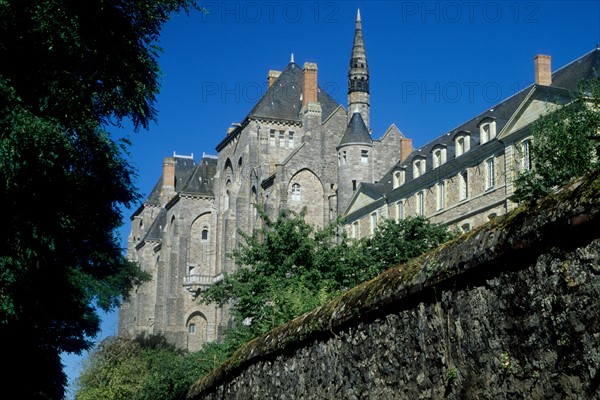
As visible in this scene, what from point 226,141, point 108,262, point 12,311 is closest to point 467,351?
point 12,311

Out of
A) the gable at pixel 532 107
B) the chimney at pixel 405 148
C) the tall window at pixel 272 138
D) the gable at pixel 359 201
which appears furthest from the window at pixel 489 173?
the tall window at pixel 272 138

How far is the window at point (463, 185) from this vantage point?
1998 inches

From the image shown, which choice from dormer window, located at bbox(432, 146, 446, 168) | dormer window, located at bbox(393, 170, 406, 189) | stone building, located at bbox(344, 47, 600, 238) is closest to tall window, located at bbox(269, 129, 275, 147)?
stone building, located at bbox(344, 47, 600, 238)

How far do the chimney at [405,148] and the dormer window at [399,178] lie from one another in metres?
7.37

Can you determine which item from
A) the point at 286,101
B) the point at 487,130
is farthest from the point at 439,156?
the point at 286,101

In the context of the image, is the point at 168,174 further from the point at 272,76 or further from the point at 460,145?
the point at 460,145

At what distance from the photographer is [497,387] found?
5199 mm

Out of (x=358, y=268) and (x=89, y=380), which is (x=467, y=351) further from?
(x=89, y=380)

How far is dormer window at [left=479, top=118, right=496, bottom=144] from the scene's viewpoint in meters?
49.9

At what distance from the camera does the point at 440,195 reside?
53.8 m

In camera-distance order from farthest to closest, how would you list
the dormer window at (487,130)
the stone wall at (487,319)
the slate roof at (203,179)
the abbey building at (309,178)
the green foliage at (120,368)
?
1. the slate roof at (203,179)
2. the dormer window at (487,130)
3. the abbey building at (309,178)
4. the green foliage at (120,368)
5. the stone wall at (487,319)

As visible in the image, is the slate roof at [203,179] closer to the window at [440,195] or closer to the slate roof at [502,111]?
the slate roof at [502,111]

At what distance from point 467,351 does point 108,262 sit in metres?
26.8

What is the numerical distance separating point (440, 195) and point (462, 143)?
3.27 meters
